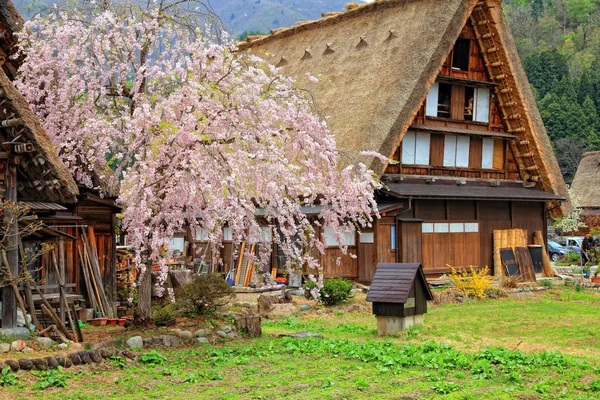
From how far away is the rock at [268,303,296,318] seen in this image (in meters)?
20.6

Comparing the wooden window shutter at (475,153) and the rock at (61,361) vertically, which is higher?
the wooden window shutter at (475,153)

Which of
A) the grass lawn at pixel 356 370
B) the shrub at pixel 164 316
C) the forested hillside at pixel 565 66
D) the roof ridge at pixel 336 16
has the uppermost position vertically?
the forested hillside at pixel 565 66

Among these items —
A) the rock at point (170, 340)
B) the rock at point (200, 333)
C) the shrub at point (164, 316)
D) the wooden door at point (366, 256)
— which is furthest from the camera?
the wooden door at point (366, 256)

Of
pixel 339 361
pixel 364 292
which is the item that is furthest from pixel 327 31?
pixel 339 361

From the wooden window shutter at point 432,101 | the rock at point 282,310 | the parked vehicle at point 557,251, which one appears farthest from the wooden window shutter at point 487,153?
the parked vehicle at point 557,251

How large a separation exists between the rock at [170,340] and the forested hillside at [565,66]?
60139mm

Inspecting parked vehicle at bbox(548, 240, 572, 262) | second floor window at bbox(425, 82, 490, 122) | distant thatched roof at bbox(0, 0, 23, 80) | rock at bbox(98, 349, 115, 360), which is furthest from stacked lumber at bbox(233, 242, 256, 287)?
parked vehicle at bbox(548, 240, 572, 262)

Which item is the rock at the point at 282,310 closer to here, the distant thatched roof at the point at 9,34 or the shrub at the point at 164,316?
the shrub at the point at 164,316

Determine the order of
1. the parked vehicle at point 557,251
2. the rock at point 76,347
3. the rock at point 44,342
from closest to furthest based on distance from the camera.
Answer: the rock at point 44,342 < the rock at point 76,347 < the parked vehicle at point 557,251

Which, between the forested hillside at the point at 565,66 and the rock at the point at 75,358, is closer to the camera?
the rock at the point at 75,358

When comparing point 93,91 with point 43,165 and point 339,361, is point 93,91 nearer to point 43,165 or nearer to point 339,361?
point 43,165

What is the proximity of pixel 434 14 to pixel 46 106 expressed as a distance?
16.6 meters

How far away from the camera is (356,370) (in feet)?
39.2

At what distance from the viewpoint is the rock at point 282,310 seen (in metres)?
20.6
